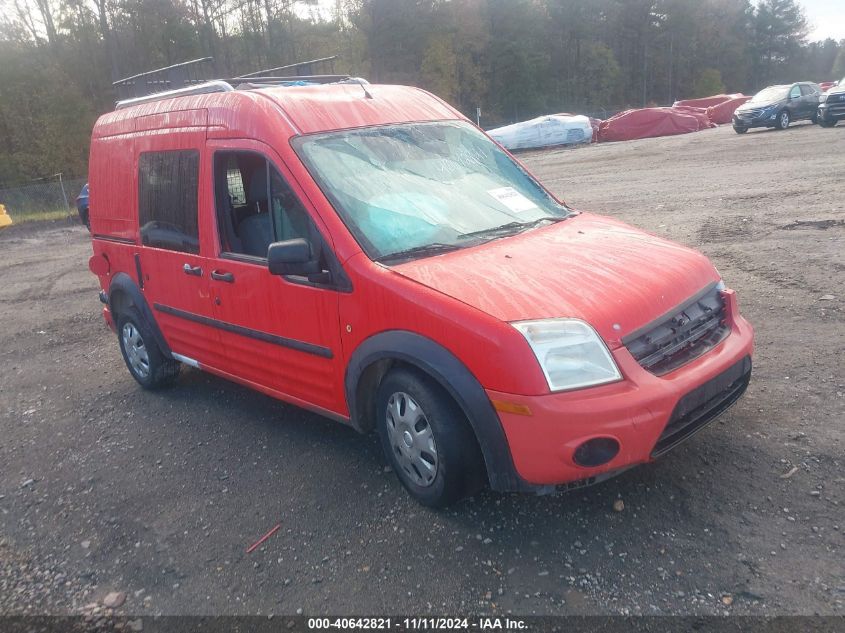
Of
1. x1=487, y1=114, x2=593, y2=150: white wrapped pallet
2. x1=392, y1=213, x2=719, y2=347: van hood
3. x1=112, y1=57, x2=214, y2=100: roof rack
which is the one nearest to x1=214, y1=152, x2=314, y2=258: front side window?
x1=392, y1=213, x2=719, y2=347: van hood

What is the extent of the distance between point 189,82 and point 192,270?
7.16ft

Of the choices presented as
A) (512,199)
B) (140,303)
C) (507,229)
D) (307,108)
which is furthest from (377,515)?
(140,303)

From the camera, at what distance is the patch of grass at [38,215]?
23.3 metres

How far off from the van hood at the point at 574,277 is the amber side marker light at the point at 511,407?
37cm

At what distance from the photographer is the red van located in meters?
3.06

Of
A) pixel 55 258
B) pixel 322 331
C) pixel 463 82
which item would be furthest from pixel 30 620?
pixel 463 82

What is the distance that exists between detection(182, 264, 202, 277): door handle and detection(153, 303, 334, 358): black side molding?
30 centimetres

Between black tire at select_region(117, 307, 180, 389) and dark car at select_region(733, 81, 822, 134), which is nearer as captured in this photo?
black tire at select_region(117, 307, 180, 389)

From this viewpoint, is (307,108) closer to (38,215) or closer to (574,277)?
(574,277)

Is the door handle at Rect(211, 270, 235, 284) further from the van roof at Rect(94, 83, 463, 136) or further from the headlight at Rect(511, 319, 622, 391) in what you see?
the headlight at Rect(511, 319, 622, 391)

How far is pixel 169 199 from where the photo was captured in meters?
4.93

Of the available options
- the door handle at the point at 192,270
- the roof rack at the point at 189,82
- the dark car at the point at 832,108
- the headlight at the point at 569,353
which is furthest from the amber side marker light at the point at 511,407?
the dark car at the point at 832,108

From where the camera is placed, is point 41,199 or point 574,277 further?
point 41,199

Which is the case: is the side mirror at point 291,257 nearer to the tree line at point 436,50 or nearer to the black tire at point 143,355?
the black tire at point 143,355
